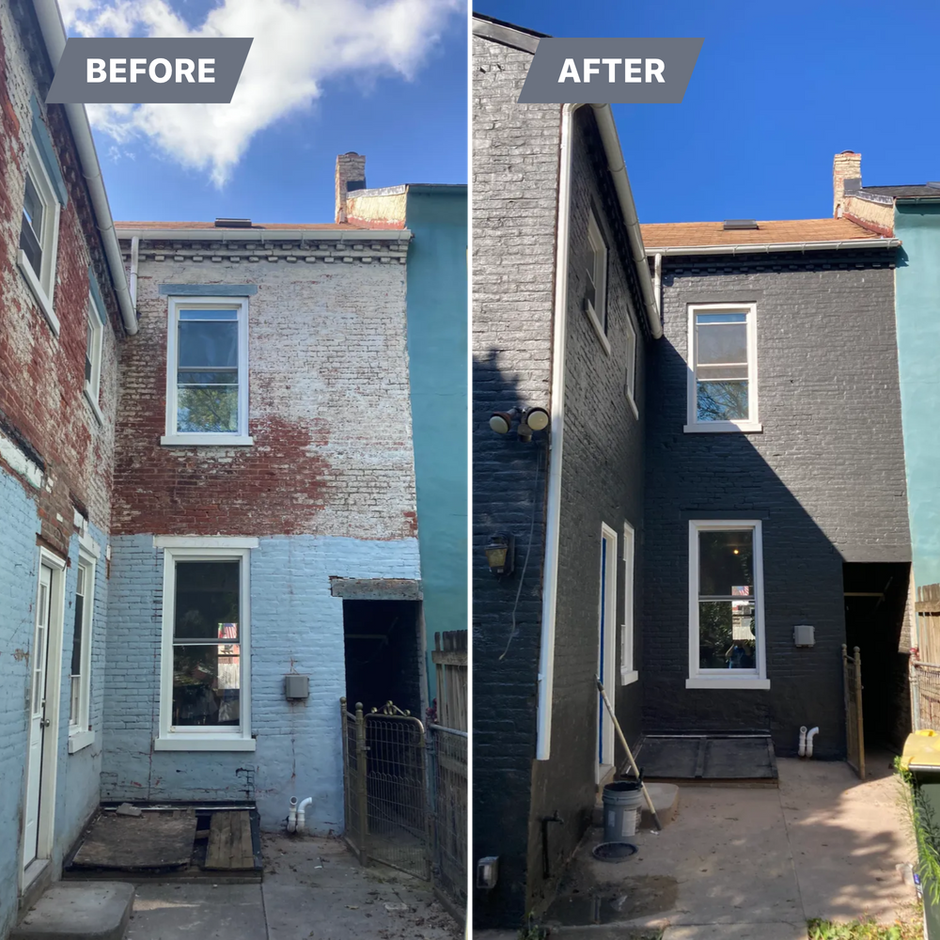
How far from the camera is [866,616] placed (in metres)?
8.59

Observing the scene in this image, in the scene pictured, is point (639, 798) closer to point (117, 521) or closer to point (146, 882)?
point (146, 882)

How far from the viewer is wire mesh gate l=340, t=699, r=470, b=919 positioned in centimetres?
482

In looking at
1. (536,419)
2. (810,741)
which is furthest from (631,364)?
(810,741)

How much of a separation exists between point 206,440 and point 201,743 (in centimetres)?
140

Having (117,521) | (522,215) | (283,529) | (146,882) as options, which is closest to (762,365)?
(522,215)

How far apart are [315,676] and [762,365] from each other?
4874 mm

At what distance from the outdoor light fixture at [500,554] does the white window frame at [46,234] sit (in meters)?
2.09

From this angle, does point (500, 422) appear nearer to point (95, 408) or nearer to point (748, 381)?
point (95, 408)

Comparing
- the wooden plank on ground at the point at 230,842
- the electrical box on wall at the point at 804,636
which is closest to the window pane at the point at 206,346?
the wooden plank on ground at the point at 230,842

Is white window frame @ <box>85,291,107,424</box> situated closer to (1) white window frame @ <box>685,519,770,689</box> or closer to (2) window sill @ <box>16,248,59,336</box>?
(2) window sill @ <box>16,248,59,336</box>

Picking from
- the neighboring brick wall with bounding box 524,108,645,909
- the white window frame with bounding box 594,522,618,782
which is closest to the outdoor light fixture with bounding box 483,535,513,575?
the neighboring brick wall with bounding box 524,108,645,909

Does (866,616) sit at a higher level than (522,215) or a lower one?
lower

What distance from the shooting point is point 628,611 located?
712cm

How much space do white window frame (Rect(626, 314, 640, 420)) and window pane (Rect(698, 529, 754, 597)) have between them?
1.27 meters
